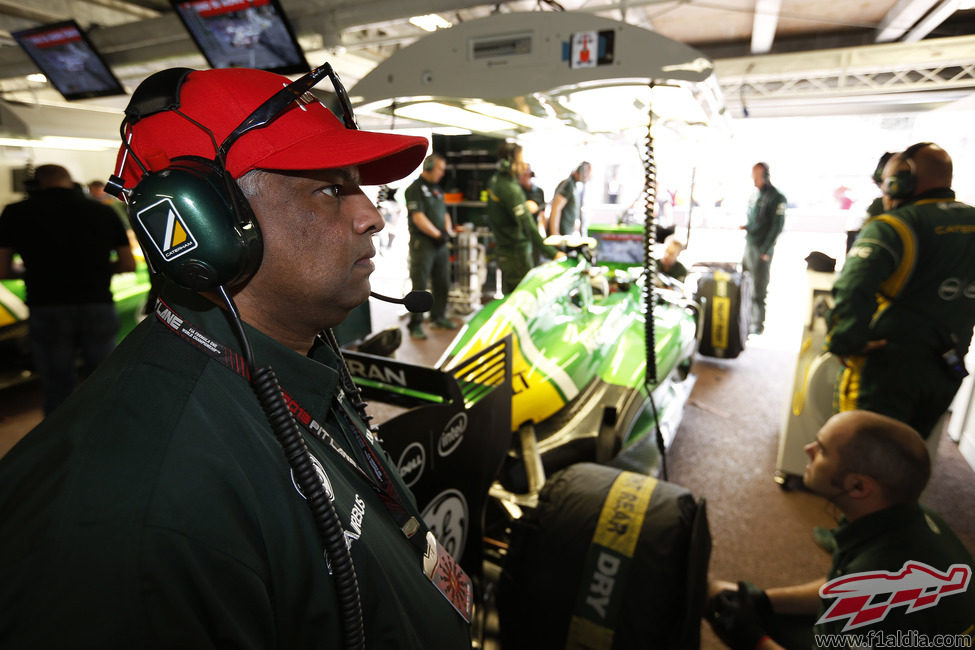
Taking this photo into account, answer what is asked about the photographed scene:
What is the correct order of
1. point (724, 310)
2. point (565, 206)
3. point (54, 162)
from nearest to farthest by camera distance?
point (724, 310)
point (565, 206)
point (54, 162)

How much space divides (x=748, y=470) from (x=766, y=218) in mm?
4149

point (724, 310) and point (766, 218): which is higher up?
point (766, 218)

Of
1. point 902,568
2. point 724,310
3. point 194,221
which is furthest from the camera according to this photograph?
point 724,310

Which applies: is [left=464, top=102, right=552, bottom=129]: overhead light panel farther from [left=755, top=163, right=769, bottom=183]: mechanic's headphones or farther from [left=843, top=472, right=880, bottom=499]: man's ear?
[left=755, top=163, right=769, bottom=183]: mechanic's headphones

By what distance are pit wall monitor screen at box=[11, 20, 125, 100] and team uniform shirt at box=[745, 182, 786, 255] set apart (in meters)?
7.09

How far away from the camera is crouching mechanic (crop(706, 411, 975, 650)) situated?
1.25 meters

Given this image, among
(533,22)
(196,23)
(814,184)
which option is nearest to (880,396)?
(533,22)

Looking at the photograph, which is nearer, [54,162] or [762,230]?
[762,230]

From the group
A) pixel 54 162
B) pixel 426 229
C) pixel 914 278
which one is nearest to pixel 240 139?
pixel 914 278

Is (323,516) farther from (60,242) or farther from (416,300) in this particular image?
(60,242)

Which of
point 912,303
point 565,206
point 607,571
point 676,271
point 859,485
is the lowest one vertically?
point 607,571

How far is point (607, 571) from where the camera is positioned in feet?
4.83

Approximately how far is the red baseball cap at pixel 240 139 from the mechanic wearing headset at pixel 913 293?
252 cm

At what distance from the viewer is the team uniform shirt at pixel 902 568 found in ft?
4.07
